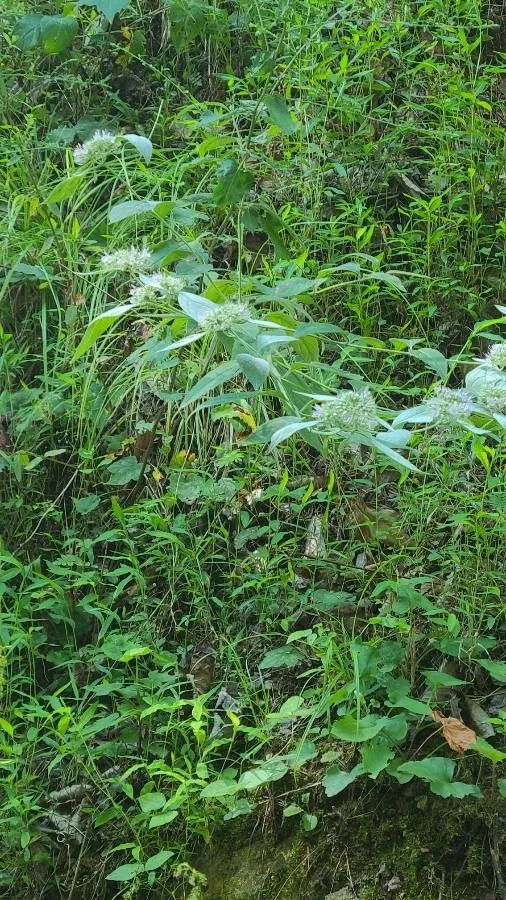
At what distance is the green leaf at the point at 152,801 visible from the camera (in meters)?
1.85

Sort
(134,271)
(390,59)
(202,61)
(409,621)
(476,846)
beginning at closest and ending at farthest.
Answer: (476,846) < (134,271) < (409,621) < (390,59) < (202,61)

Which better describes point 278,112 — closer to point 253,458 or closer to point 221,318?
point 221,318

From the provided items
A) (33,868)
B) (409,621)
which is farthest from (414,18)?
(33,868)

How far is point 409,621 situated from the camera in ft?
6.38

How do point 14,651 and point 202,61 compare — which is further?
point 202,61

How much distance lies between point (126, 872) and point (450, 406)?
1080mm

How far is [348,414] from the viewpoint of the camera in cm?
142

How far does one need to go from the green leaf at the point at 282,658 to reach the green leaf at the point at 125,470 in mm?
658

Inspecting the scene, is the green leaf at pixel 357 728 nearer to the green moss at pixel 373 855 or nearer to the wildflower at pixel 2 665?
the green moss at pixel 373 855

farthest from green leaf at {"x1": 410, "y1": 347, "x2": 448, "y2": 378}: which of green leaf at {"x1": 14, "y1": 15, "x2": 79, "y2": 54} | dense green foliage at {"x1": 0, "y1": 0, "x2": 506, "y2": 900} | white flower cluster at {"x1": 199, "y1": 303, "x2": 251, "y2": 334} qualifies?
green leaf at {"x1": 14, "y1": 15, "x2": 79, "y2": 54}

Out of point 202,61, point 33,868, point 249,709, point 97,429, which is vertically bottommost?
point 33,868

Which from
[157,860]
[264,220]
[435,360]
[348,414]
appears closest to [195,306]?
[348,414]

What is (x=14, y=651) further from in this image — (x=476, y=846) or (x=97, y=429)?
(x=476, y=846)

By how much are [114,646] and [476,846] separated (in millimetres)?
863
